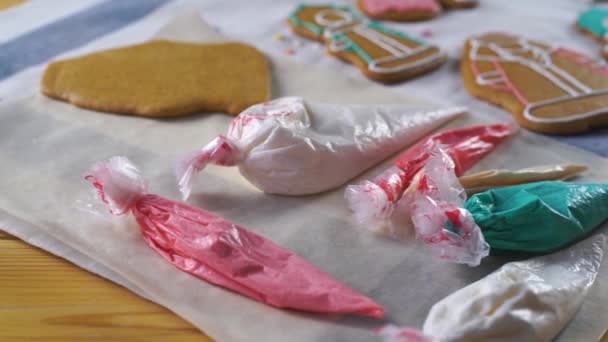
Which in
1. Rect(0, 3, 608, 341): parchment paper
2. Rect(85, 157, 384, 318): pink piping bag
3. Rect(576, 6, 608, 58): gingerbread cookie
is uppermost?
Rect(576, 6, 608, 58): gingerbread cookie

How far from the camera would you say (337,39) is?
4.39 ft

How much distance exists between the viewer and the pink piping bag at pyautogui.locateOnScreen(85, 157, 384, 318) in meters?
0.74

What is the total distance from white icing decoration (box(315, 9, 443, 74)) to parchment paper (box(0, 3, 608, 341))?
0.08 metres

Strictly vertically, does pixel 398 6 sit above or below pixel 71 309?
above

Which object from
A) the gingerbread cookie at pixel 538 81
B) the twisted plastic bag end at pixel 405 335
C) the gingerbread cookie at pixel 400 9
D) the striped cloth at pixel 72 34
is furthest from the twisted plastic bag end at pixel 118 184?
the gingerbread cookie at pixel 400 9

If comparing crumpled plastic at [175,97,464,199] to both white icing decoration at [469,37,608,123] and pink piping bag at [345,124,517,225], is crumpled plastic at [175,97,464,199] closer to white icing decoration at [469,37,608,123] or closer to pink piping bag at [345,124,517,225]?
pink piping bag at [345,124,517,225]

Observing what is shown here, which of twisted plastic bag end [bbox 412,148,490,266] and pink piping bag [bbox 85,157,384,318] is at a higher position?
twisted plastic bag end [bbox 412,148,490,266]

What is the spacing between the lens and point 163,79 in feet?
3.78

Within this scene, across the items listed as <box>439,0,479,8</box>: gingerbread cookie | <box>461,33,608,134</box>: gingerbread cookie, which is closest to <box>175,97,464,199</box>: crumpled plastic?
<box>461,33,608,134</box>: gingerbread cookie

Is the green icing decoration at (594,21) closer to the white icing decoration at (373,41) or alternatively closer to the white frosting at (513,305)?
the white icing decoration at (373,41)

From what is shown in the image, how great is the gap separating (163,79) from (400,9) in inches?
22.5

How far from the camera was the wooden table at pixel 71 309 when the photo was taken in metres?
0.73

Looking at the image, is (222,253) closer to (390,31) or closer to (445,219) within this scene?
(445,219)

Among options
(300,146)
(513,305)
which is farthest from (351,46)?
(513,305)
